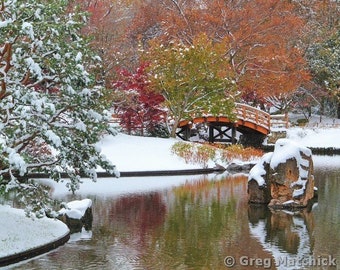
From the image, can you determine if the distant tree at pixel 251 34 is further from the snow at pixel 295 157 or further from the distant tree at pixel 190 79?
the snow at pixel 295 157

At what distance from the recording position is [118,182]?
25141 mm

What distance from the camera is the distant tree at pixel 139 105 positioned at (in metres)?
34.4

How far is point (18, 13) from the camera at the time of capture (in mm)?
12062

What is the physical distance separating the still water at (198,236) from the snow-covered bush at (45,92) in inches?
72.3

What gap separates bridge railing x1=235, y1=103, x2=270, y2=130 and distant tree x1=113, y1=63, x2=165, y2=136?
547 cm

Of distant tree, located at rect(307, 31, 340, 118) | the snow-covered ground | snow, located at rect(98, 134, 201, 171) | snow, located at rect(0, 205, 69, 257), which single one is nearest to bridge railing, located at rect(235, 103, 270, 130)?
the snow-covered ground

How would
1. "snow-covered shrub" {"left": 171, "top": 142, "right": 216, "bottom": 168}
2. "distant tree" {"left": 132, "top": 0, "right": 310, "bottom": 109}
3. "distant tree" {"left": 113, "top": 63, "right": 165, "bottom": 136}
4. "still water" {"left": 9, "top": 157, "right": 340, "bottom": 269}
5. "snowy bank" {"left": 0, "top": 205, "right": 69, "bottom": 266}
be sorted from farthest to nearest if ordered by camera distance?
"distant tree" {"left": 132, "top": 0, "right": 310, "bottom": 109} < "distant tree" {"left": 113, "top": 63, "right": 165, "bottom": 136} < "snow-covered shrub" {"left": 171, "top": 142, "right": 216, "bottom": 168} < "snowy bank" {"left": 0, "top": 205, "right": 69, "bottom": 266} < "still water" {"left": 9, "top": 157, "right": 340, "bottom": 269}

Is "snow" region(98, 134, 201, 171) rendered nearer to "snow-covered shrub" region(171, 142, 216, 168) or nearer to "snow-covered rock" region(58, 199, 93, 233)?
"snow-covered shrub" region(171, 142, 216, 168)

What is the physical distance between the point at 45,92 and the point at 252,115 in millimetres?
28367

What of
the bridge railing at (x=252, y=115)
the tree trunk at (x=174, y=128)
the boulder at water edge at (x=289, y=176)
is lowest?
the boulder at water edge at (x=289, y=176)

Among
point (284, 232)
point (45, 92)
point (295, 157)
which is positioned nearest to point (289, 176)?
point (295, 157)

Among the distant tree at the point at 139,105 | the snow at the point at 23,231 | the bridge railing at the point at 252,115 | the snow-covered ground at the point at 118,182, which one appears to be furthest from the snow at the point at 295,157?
the bridge railing at the point at 252,115

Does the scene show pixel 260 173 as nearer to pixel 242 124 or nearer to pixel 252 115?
pixel 242 124

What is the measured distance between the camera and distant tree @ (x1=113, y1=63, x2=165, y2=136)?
1353 inches
